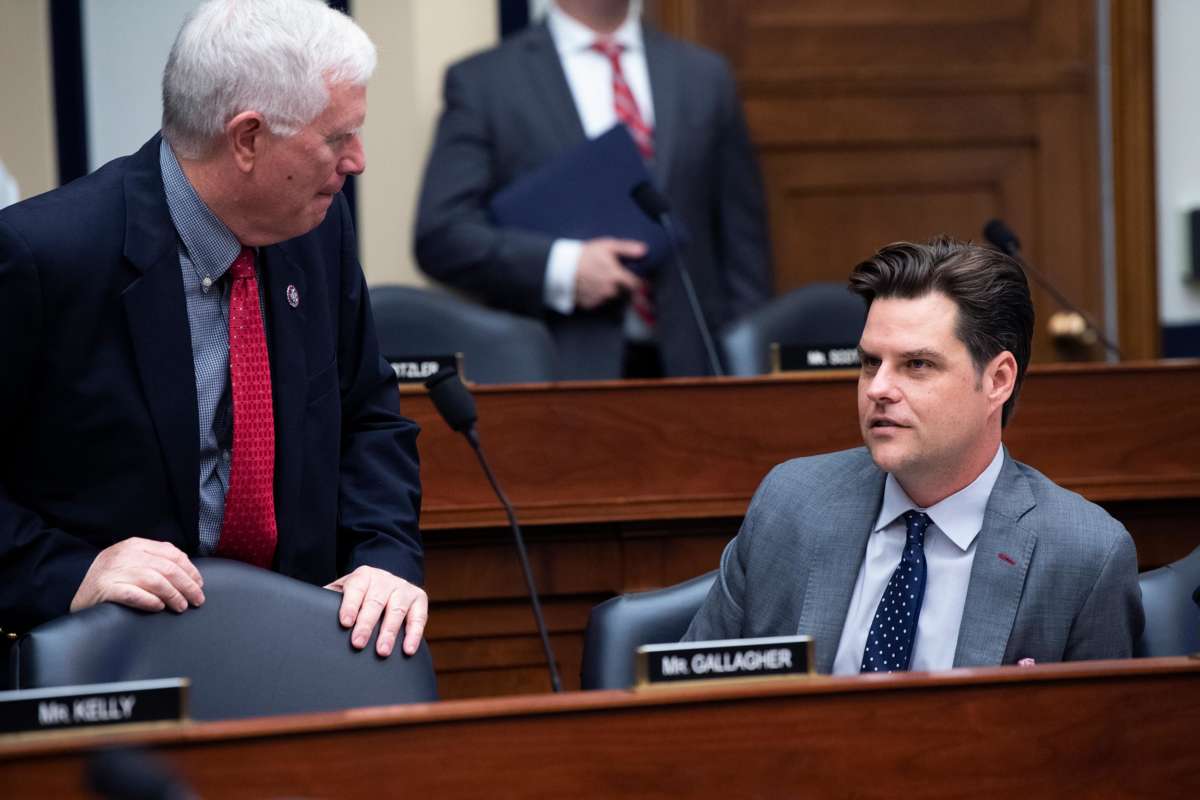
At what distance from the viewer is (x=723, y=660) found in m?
1.43

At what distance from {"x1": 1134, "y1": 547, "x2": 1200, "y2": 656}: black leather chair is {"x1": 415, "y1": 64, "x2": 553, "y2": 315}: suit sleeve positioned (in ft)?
6.86

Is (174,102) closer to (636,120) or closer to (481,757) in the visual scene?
(481,757)

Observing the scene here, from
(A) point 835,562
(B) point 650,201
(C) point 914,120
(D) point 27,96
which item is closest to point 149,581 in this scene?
(A) point 835,562

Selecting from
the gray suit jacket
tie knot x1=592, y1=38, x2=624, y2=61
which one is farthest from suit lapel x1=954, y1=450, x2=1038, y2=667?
tie knot x1=592, y1=38, x2=624, y2=61

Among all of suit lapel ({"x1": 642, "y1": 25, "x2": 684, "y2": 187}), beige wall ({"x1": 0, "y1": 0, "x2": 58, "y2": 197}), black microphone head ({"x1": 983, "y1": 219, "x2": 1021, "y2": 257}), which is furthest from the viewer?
beige wall ({"x1": 0, "y1": 0, "x2": 58, "y2": 197})

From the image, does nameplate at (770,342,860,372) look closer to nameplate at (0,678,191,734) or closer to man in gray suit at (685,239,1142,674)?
man in gray suit at (685,239,1142,674)

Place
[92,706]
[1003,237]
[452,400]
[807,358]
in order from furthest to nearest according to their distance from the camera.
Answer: [1003,237] < [807,358] < [452,400] < [92,706]

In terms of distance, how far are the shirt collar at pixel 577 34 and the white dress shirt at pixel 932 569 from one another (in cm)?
242

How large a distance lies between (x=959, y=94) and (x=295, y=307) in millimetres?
3126

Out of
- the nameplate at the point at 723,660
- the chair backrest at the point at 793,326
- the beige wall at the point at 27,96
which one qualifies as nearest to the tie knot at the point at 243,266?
the nameplate at the point at 723,660

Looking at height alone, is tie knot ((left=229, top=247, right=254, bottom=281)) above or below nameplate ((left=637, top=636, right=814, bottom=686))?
above

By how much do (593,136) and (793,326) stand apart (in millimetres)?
834

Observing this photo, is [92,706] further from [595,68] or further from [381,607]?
[595,68]

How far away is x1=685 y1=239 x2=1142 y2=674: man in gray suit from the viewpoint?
195 cm
